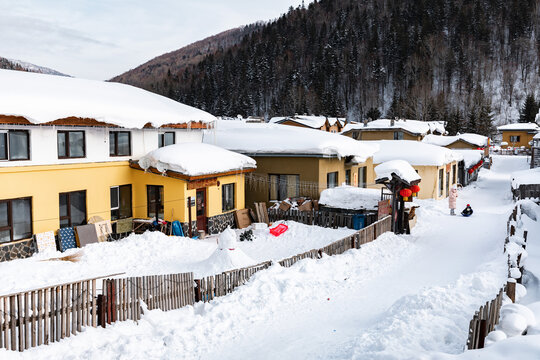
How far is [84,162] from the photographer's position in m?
17.8

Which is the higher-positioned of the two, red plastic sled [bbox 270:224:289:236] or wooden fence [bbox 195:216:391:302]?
wooden fence [bbox 195:216:391:302]

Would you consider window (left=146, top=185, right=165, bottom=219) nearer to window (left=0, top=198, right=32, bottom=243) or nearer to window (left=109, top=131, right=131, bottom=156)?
window (left=109, top=131, right=131, bottom=156)

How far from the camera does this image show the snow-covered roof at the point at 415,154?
2956cm

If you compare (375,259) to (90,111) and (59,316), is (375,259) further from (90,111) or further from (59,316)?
(90,111)

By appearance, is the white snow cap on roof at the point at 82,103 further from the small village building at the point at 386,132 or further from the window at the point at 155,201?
the small village building at the point at 386,132

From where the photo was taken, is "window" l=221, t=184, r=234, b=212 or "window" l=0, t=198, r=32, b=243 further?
"window" l=221, t=184, r=234, b=212

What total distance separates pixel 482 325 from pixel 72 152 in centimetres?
1619

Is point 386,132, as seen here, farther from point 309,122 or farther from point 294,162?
point 294,162

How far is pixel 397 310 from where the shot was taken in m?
9.28

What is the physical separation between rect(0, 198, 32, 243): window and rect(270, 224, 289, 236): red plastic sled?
9.53 m

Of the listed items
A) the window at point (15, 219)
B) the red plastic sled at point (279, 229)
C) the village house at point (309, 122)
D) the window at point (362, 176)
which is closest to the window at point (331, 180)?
the window at point (362, 176)

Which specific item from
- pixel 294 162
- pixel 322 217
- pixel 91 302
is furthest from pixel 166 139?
pixel 91 302

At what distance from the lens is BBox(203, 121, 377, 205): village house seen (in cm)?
2334

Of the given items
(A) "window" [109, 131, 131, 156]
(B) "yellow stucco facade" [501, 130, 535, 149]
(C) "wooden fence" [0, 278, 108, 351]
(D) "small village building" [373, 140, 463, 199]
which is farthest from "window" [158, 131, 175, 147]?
(B) "yellow stucco facade" [501, 130, 535, 149]
